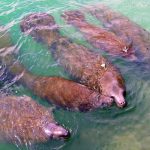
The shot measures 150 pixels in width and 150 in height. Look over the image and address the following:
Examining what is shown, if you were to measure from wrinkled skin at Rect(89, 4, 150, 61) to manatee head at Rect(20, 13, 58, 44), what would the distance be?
86.0 inches

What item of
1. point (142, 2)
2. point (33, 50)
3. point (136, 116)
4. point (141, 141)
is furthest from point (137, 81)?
point (142, 2)

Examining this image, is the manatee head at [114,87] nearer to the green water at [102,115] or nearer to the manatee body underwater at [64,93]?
the manatee body underwater at [64,93]

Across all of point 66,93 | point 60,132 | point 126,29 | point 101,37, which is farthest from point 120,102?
point 126,29

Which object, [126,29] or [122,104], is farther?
[126,29]

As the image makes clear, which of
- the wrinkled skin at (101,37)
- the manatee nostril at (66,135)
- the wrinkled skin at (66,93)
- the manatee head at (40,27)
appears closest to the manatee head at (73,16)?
the wrinkled skin at (101,37)

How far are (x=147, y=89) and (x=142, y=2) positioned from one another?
6.73 meters

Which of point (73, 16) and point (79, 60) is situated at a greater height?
point (79, 60)

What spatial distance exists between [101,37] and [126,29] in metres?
1.27

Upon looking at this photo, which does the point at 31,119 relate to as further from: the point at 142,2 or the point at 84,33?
the point at 142,2

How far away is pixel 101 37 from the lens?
14156mm

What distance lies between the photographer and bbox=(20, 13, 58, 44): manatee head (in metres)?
14.9

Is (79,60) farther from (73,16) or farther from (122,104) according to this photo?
(73,16)

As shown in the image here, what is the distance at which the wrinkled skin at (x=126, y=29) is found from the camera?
13.2 meters

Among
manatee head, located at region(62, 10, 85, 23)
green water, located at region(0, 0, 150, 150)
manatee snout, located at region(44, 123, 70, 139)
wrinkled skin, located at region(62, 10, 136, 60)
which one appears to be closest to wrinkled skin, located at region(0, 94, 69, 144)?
manatee snout, located at region(44, 123, 70, 139)
